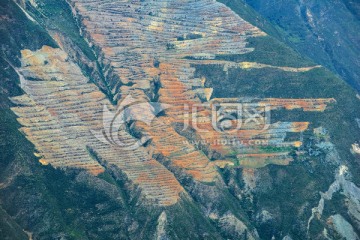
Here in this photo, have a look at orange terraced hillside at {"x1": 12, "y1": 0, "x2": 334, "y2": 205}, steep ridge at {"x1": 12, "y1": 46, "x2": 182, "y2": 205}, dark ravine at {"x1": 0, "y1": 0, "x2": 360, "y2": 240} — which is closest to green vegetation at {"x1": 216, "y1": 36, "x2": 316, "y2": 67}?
dark ravine at {"x1": 0, "y1": 0, "x2": 360, "y2": 240}

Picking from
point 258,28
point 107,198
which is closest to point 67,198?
point 107,198

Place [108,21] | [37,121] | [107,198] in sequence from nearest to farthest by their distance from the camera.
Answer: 1. [107,198]
2. [37,121]
3. [108,21]

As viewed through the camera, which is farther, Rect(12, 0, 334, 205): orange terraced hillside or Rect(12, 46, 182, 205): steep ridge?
Rect(12, 0, 334, 205): orange terraced hillside

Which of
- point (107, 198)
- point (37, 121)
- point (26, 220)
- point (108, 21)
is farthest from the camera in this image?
point (108, 21)

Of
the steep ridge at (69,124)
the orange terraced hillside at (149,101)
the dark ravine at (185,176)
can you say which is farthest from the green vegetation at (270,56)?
the steep ridge at (69,124)

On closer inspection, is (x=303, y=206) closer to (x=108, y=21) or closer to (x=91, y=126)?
(x=91, y=126)

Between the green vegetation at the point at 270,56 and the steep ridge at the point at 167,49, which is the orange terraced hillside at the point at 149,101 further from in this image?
the green vegetation at the point at 270,56

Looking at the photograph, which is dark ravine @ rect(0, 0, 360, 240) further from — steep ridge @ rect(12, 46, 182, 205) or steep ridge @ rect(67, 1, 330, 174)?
steep ridge @ rect(12, 46, 182, 205)

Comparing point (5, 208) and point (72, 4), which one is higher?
point (72, 4)

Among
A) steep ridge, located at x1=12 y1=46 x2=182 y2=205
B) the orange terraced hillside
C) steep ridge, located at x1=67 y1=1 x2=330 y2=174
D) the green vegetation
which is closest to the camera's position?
steep ridge, located at x1=12 y1=46 x2=182 y2=205
